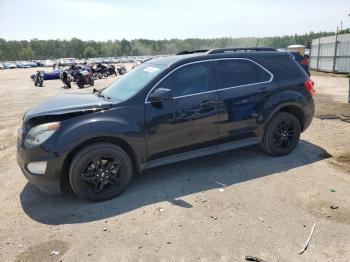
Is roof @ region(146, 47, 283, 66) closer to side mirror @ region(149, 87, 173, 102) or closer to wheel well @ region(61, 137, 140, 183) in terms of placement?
side mirror @ region(149, 87, 173, 102)

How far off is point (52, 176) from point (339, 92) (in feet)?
41.8

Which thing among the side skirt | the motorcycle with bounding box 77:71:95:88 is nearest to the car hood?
the side skirt

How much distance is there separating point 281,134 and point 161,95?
2.49 metres

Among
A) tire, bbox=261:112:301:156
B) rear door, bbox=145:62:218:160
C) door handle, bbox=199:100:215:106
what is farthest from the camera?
tire, bbox=261:112:301:156

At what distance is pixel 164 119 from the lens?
4.61m

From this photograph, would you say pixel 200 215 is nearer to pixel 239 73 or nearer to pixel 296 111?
pixel 239 73

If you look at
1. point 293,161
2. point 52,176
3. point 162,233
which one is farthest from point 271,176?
point 52,176

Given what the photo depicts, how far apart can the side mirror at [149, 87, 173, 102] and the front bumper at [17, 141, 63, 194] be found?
144 cm

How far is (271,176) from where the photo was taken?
5.04 metres

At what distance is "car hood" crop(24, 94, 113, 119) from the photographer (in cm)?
429

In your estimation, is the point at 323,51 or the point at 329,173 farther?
the point at 323,51

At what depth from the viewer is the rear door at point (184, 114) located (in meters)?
4.59

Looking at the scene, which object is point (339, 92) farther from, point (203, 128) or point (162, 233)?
point (162, 233)

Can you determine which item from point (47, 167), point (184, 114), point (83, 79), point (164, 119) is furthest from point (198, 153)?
point (83, 79)
